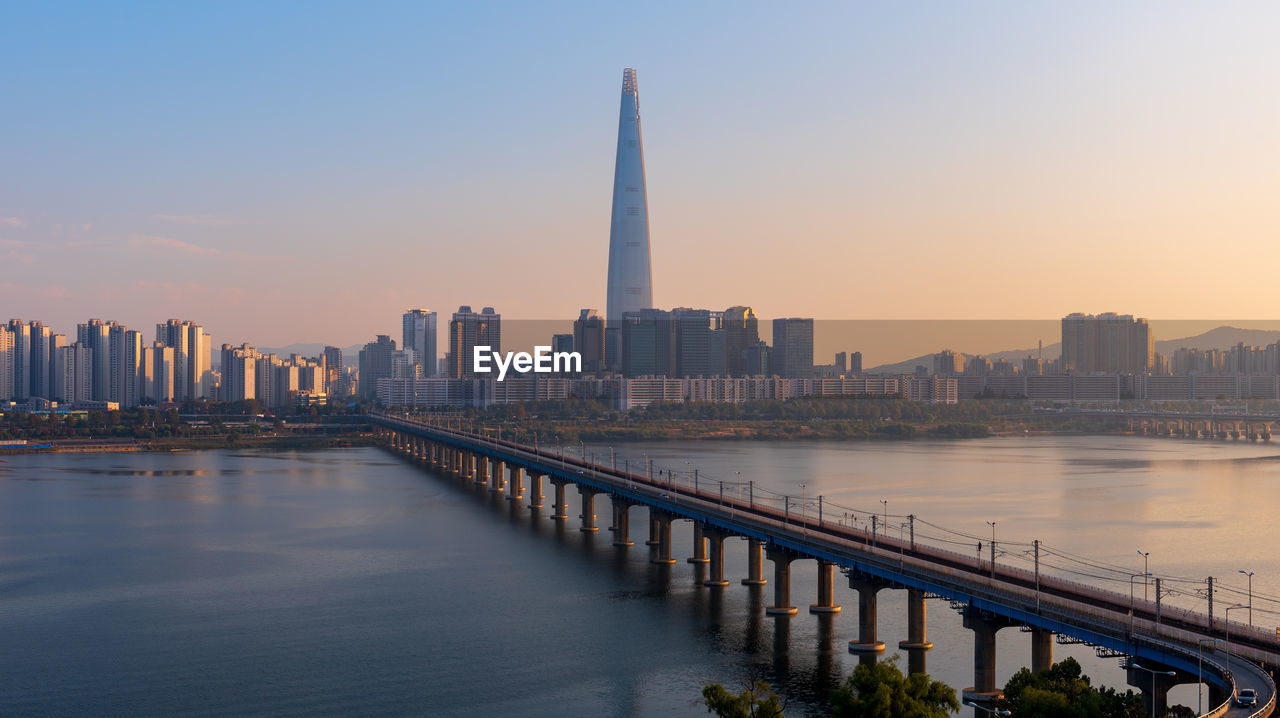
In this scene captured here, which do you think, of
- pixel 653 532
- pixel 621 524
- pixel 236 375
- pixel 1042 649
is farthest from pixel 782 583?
pixel 236 375

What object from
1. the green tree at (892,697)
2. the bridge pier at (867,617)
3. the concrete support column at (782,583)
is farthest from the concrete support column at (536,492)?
the green tree at (892,697)

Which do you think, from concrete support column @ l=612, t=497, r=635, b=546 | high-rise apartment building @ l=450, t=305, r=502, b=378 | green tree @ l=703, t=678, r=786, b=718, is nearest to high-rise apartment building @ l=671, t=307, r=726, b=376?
high-rise apartment building @ l=450, t=305, r=502, b=378

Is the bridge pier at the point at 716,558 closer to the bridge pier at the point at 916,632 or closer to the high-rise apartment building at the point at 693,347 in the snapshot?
the bridge pier at the point at 916,632

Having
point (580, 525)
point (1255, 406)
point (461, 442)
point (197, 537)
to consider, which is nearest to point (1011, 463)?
point (461, 442)

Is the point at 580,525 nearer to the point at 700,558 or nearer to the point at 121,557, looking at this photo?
the point at 700,558

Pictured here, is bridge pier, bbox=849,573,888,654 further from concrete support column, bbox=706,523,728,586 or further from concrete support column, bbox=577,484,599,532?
concrete support column, bbox=577,484,599,532

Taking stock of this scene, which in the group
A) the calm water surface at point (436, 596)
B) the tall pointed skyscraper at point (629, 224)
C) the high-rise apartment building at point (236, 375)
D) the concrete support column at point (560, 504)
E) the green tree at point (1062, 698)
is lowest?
the calm water surface at point (436, 596)
